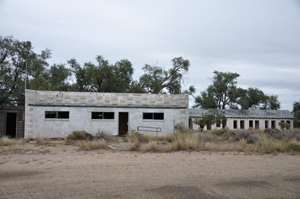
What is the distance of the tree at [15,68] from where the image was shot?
3431 cm

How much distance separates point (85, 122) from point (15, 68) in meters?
12.2

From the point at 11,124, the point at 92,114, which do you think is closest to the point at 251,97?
the point at 92,114

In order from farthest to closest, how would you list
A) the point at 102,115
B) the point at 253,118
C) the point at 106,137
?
the point at 253,118, the point at 102,115, the point at 106,137

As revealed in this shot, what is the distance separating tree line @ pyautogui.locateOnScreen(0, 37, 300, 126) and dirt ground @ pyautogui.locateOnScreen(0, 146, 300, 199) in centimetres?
2414

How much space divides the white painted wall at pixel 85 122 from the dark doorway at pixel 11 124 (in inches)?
163

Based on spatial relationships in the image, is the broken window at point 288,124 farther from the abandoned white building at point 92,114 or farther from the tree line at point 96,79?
the abandoned white building at point 92,114

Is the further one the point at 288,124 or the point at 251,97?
the point at 251,97

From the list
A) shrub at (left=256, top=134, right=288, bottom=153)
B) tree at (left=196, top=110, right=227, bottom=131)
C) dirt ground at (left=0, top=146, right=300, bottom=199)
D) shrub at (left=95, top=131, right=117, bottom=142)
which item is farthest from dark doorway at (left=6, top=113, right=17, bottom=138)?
tree at (left=196, top=110, right=227, bottom=131)

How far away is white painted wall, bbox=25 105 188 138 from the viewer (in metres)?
27.2

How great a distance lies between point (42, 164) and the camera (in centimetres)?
1184

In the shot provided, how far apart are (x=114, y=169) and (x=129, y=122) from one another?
1831 centimetres

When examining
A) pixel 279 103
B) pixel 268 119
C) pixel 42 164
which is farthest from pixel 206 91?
pixel 42 164

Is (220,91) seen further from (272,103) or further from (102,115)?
(102,115)

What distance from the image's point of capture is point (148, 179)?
8906mm
